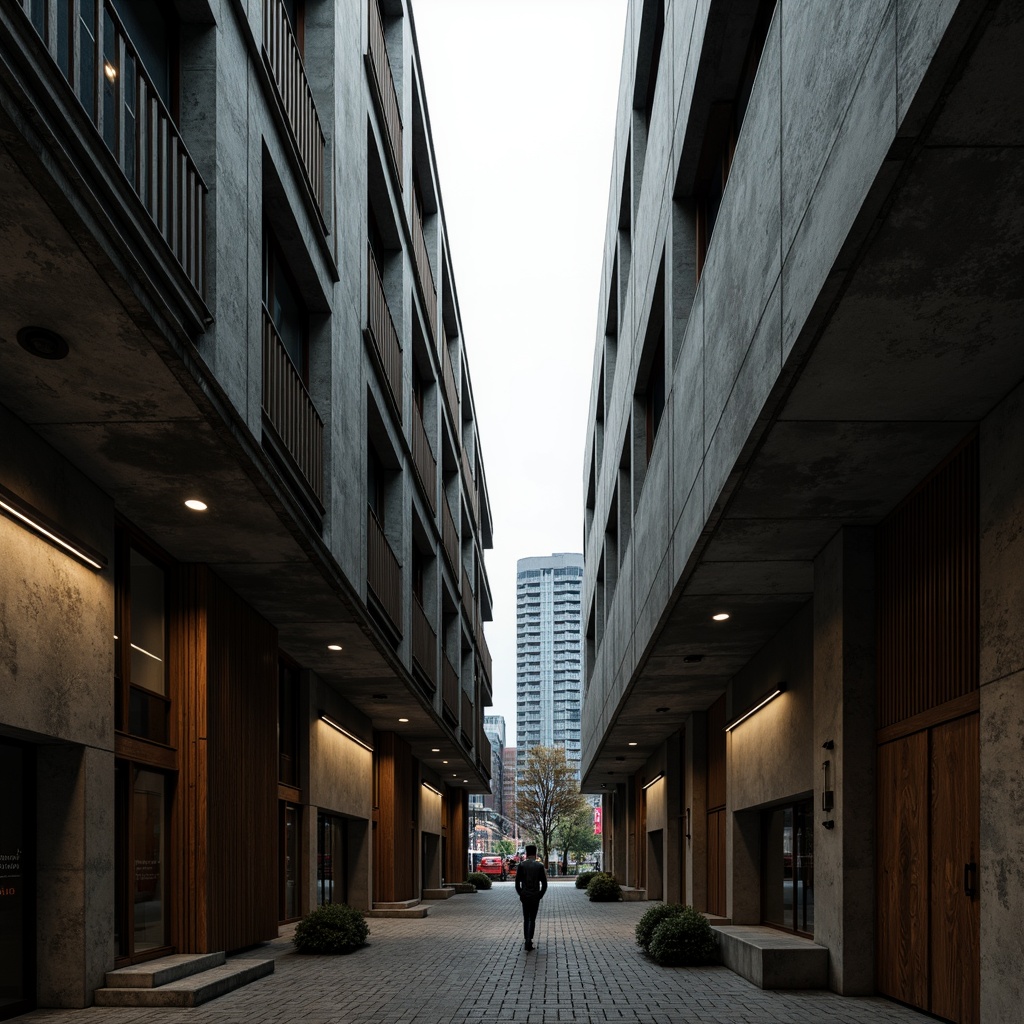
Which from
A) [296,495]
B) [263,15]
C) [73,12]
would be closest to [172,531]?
[296,495]

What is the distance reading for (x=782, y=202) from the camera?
8.23m

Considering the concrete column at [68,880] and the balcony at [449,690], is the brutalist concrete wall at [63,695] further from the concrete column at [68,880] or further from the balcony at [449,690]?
the balcony at [449,690]

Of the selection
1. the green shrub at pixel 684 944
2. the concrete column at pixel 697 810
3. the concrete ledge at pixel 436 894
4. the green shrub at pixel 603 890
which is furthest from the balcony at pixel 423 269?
the concrete ledge at pixel 436 894

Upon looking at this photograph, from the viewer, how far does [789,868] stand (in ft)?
55.7

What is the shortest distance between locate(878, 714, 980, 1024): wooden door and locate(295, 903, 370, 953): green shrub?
7.28 m

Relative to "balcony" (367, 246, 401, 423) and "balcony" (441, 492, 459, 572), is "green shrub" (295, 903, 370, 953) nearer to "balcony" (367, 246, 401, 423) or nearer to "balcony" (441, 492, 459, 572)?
"balcony" (367, 246, 401, 423)

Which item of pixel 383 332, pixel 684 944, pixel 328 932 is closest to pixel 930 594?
pixel 684 944

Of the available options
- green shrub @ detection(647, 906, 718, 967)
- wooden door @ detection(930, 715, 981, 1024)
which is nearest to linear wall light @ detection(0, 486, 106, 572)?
wooden door @ detection(930, 715, 981, 1024)

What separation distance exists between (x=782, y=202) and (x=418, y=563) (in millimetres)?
19704

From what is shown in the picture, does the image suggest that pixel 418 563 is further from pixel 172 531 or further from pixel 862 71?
pixel 862 71

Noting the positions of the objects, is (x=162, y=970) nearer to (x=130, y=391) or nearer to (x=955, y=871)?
(x=130, y=391)

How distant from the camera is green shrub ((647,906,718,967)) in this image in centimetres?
1438

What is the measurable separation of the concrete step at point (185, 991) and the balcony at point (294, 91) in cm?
809

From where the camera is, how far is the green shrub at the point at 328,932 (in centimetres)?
1540
